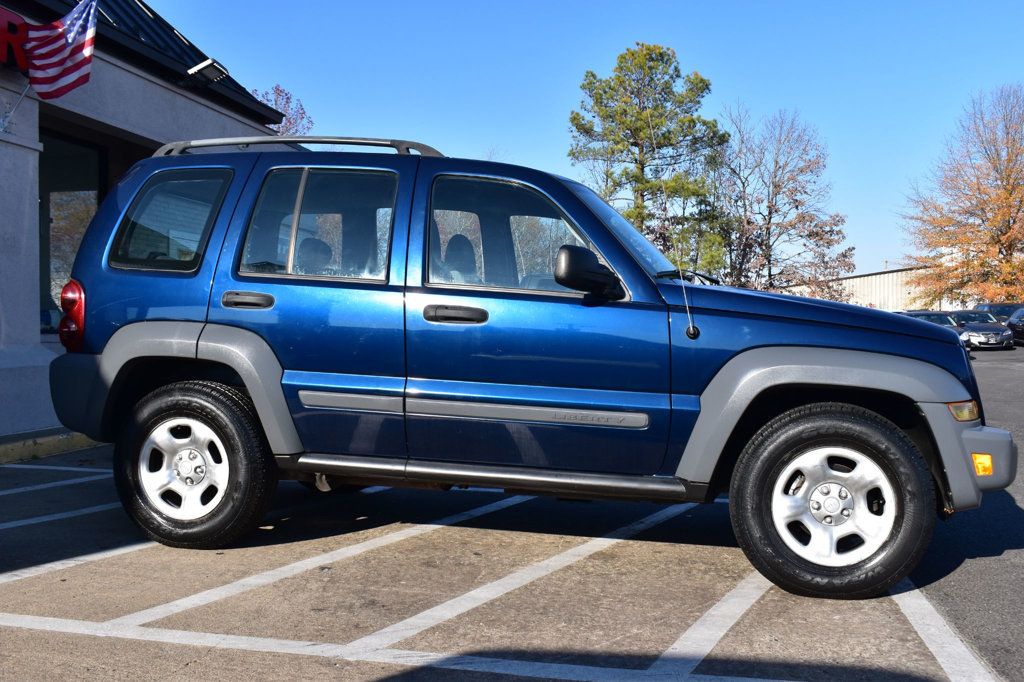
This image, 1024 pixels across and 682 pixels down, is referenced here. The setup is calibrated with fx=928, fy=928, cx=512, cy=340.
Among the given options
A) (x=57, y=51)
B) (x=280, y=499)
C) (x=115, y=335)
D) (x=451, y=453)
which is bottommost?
(x=280, y=499)

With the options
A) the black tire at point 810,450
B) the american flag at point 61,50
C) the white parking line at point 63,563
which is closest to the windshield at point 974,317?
the american flag at point 61,50

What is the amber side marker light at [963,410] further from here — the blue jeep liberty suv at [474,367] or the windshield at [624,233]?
the windshield at [624,233]

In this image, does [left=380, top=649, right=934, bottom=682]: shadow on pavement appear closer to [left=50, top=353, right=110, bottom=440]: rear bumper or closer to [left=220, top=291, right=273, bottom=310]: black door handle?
[left=220, top=291, right=273, bottom=310]: black door handle

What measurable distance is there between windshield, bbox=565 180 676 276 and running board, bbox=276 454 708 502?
103cm

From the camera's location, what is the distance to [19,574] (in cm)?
447

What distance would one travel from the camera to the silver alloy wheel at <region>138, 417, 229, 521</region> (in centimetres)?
491

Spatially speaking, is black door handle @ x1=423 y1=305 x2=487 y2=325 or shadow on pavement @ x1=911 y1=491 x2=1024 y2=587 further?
shadow on pavement @ x1=911 y1=491 x2=1024 y2=587

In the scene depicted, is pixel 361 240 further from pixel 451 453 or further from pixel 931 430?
pixel 931 430

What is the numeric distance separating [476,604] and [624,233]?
6.64 ft

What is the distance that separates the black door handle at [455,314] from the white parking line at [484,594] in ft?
4.10

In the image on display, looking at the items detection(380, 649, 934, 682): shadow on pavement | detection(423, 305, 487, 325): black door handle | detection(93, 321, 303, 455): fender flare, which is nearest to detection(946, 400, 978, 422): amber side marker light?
detection(380, 649, 934, 682): shadow on pavement

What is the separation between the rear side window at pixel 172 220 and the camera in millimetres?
5043

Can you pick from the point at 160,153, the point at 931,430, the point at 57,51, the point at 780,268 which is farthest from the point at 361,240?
the point at 780,268

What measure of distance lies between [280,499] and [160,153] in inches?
97.8
